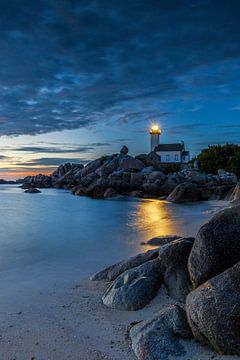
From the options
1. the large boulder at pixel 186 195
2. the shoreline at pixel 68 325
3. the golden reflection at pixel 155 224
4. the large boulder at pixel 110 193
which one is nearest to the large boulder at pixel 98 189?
the large boulder at pixel 110 193

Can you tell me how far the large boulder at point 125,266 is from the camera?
21.0ft

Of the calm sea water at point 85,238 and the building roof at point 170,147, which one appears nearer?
the calm sea water at point 85,238

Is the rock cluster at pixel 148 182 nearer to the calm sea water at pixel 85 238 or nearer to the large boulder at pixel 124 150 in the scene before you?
the large boulder at pixel 124 150

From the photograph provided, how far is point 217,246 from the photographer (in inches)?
176

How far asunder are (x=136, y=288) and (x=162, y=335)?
1.36 metres

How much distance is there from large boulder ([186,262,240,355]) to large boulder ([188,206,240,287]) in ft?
1.82

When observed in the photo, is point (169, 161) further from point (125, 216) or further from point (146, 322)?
point (146, 322)

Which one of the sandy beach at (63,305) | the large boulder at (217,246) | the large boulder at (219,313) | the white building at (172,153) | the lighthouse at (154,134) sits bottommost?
the sandy beach at (63,305)

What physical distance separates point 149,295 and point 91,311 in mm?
868

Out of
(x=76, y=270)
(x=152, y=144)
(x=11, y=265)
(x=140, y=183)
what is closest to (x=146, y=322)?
(x=76, y=270)

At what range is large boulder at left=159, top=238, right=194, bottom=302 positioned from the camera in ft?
16.5

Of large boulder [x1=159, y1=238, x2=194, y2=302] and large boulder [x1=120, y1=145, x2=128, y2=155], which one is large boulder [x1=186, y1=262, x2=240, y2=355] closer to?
large boulder [x1=159, y1=238, x2=194, y2=302]

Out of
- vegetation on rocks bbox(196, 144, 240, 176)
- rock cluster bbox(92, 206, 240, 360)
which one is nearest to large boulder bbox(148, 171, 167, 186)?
vegetation on rocks bbox(196, 144, 240, 176)

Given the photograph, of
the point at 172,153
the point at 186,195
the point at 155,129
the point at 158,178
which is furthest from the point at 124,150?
the point at 186,195
